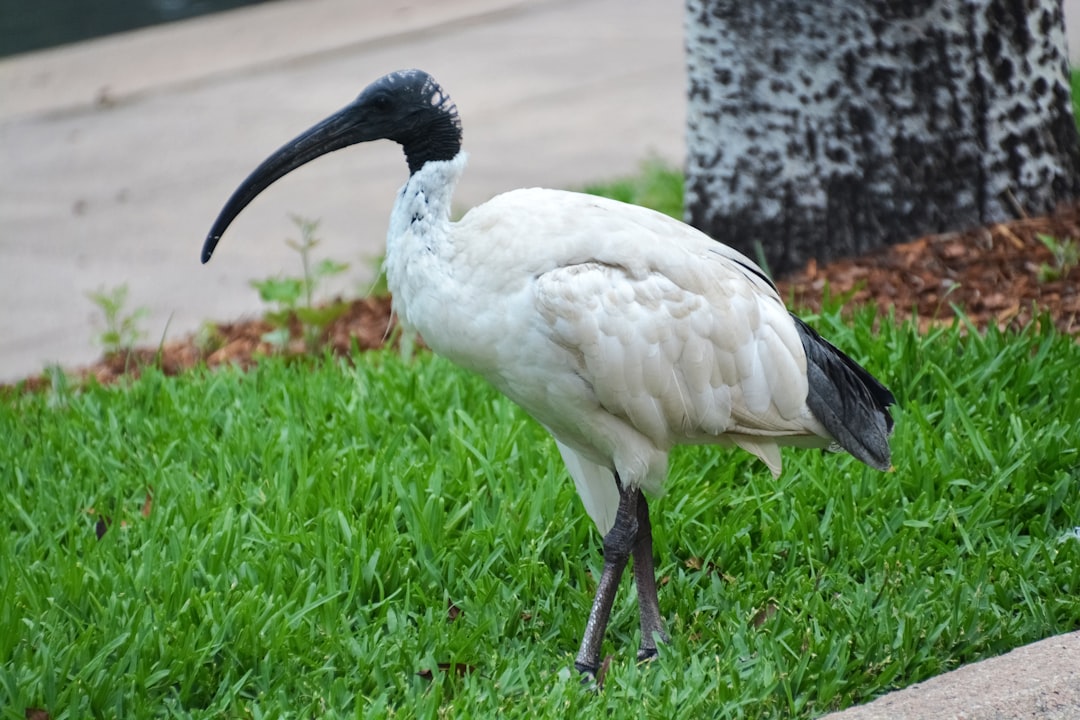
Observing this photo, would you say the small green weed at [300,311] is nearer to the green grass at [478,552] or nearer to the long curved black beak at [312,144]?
the green grass at [478,552]

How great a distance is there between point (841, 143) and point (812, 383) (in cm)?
222

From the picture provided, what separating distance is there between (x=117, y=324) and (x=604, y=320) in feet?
13.0

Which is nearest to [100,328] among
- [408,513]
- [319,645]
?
[408,513]

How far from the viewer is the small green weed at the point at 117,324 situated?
567cm

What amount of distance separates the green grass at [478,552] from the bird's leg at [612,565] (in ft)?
0.26

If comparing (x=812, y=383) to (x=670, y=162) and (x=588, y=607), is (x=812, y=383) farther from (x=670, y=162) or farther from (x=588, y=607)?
(x=670, y=162)

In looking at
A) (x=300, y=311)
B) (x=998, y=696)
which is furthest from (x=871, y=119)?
(x=998, y=696)

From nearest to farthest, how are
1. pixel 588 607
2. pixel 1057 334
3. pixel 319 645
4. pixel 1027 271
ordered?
pixel 319 645
pixel 588 607
pixel 1057 334
pixel 1027 271

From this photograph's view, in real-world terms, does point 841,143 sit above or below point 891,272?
above

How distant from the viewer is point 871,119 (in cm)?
552

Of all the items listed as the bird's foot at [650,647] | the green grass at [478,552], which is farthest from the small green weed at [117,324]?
the bird's foot at [650,647]

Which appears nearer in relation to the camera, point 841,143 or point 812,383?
point 812,383

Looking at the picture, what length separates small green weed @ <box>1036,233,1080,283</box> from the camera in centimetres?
521

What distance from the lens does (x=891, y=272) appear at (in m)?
5.50
